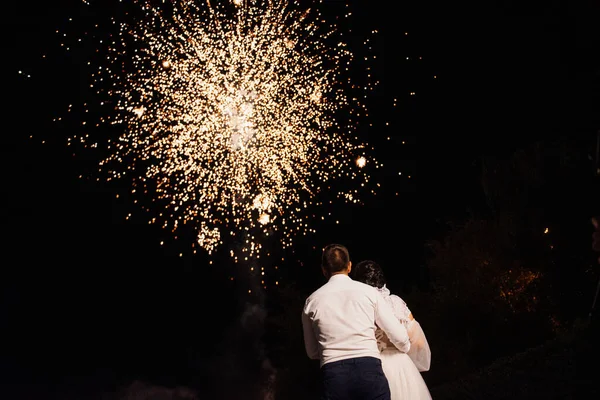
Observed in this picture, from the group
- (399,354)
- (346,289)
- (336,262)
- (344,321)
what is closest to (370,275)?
(399,354)

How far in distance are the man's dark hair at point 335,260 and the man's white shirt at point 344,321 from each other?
0.07m

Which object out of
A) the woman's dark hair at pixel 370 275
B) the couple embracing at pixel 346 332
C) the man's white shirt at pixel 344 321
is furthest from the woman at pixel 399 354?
the man's white shirt at pixel 344 321

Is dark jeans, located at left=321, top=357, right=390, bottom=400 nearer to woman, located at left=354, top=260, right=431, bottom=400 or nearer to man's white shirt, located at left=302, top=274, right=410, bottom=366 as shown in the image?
man's white shirt, located at left=302, top=274, right=410, bottom=366

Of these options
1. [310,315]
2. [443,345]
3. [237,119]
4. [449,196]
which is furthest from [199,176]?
[443,345]

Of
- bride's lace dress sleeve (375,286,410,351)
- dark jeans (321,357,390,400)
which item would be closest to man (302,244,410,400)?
dark jeans (321,357,390,400)

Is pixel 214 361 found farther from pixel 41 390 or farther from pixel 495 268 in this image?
pixel 495 268

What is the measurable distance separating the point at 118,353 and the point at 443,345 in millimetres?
15113

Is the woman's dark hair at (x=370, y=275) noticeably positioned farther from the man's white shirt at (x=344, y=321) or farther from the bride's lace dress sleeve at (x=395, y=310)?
the man's white shirt at (x=344, y=321)

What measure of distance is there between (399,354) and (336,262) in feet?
4.63

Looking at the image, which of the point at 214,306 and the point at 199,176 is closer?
the point at 199,176

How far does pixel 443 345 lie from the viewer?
19.5 metres

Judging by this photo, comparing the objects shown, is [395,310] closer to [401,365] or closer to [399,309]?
[399,309]

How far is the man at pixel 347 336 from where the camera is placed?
12.4ft

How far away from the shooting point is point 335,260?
13.8ft
